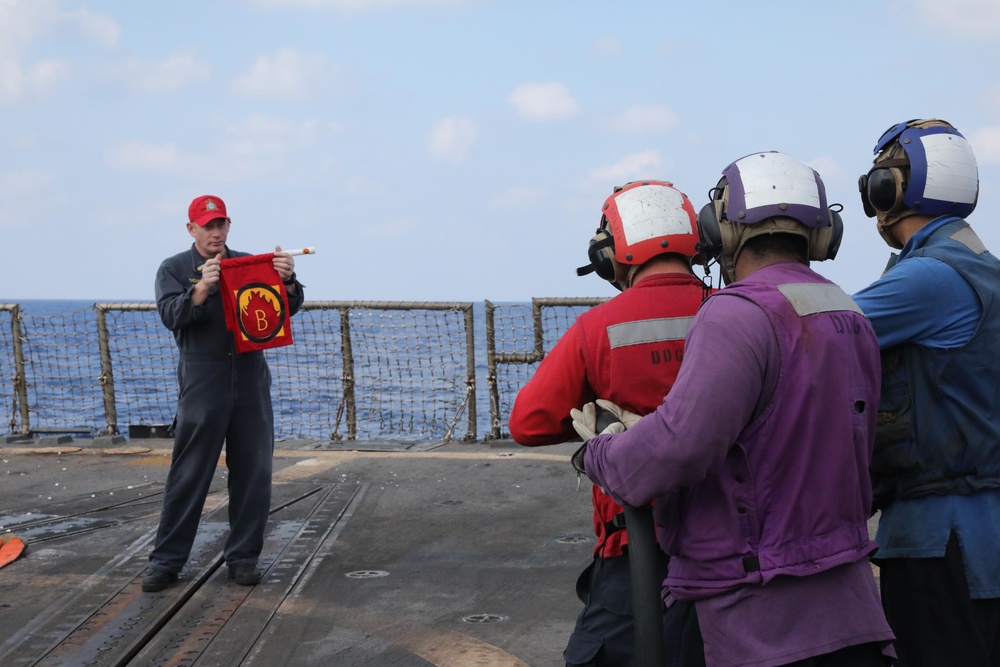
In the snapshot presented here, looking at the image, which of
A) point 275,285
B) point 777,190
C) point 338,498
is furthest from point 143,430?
point 777,190

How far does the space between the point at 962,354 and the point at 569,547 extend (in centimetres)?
383

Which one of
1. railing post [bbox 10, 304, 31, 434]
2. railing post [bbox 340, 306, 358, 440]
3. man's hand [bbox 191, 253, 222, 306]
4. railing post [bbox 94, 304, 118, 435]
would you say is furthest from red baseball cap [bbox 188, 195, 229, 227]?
railing post [bbox 10, 304, 31, 434]

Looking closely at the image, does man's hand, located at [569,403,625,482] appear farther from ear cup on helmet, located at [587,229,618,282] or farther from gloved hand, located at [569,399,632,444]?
ear cup on helmet, located at [587,229,618,282]

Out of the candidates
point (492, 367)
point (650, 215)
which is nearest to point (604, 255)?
point (650, 215)

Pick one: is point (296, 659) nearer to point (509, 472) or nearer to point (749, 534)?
point (749, 534)

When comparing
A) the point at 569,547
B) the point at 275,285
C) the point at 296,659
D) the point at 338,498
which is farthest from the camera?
the point at 338,498

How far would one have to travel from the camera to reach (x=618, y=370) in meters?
3.11

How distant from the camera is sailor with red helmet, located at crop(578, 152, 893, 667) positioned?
2.46 metres

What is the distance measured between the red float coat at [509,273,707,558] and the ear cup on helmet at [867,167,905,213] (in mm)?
744

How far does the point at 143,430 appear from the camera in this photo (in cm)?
1116

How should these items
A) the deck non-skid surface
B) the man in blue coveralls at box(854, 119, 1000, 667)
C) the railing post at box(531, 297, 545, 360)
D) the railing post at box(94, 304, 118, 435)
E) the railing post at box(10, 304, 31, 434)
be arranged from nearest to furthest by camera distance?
the man in blue coveralls at box(854, 119, 1000, 667), the deck non-skid surface, the railing post at box(531, 297, 545, 360), the railing post at box(94, 304, 118, 435), the railing post at box(10, 304, 31, 434)

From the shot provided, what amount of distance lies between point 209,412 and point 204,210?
1.18 meters

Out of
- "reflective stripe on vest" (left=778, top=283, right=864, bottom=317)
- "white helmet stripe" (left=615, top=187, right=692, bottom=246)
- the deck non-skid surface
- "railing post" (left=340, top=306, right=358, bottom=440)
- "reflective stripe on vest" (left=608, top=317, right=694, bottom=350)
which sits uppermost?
"white helmet stripe" (left=615, top=187, right=692, bottom=246)

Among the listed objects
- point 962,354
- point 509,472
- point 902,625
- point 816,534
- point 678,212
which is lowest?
point 509,472
